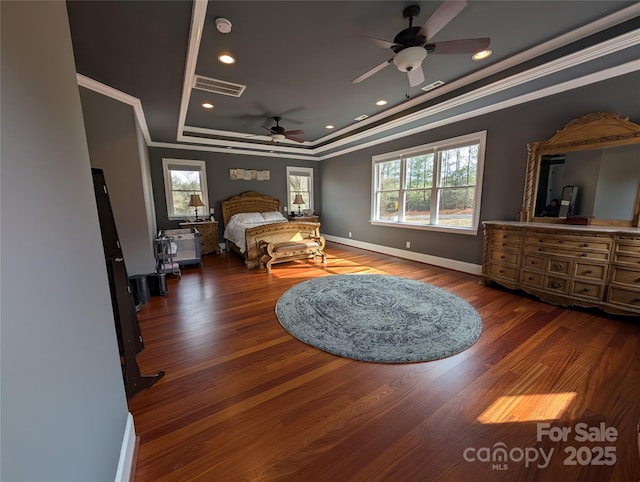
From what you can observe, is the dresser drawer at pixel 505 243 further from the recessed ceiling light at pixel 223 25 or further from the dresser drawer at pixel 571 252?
the recessed ceiling light at pixel 223 25

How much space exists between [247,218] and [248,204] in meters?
0.73

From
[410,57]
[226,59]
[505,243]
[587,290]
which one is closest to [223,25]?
[226,59]

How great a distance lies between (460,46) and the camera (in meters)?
2.13

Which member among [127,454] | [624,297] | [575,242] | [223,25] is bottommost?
[127,454]

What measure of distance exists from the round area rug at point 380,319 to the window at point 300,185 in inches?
170

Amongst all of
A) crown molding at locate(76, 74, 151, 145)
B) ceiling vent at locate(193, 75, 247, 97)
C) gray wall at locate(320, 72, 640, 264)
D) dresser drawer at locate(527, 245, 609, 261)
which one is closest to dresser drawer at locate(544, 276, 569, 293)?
dresser drawer at locate(527, 245, 609, 261)

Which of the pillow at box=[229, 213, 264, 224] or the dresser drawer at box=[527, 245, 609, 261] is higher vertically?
the pillow at box=[229, 213, 264, 224]

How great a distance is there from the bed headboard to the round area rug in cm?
378

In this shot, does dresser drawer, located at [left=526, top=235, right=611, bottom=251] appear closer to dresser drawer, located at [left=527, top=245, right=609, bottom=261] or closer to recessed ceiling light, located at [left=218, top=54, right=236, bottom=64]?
dresser drawer, located at [left=527, top=245, right=609, bottom=261]

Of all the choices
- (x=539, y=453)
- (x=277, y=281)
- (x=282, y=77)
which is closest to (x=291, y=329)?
(x=277, y=281)

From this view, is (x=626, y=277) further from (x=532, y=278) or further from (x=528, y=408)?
(x=528, y=408)

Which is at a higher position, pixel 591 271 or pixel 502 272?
pixel 591 271

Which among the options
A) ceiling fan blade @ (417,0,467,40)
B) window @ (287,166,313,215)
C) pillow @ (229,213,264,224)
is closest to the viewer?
ceiling fan blade @ (417,0,467,40)

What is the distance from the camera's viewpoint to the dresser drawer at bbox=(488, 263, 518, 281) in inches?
130
